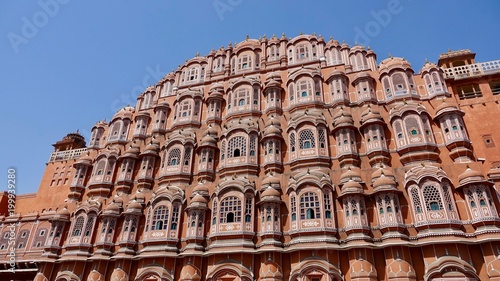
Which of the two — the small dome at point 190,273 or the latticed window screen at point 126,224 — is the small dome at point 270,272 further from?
the latticed window screen at point 126,224

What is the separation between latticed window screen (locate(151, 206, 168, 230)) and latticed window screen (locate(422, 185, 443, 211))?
16.5 meters

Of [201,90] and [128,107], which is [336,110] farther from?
[128,107]

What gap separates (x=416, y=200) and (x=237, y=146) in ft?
40.6

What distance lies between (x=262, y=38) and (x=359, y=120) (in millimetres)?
13934

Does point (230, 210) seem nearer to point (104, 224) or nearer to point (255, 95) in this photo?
point (104, 224)

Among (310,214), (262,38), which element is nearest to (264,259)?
(310,214)

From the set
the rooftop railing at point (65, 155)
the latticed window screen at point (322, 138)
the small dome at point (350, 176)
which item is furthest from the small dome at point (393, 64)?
the rooftop railing at point (65, 155)

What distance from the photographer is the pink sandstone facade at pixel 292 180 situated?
17547 millimetres

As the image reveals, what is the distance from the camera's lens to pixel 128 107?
32.1 metres

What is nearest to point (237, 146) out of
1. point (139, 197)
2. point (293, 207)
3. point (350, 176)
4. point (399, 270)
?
point (293, 207)

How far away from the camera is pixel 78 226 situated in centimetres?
2411

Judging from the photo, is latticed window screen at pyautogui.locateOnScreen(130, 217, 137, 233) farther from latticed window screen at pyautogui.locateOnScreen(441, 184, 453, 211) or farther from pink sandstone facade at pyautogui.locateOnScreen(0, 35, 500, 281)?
latticed window screen at pyautogui.locateOnScreen(441, 184, 453, 211)

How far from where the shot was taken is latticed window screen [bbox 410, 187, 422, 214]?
1798cm

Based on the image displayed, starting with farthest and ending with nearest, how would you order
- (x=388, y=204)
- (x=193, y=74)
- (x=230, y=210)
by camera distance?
(x=193, y=74)
(x=230, y=210)
(x=388, y=204)
